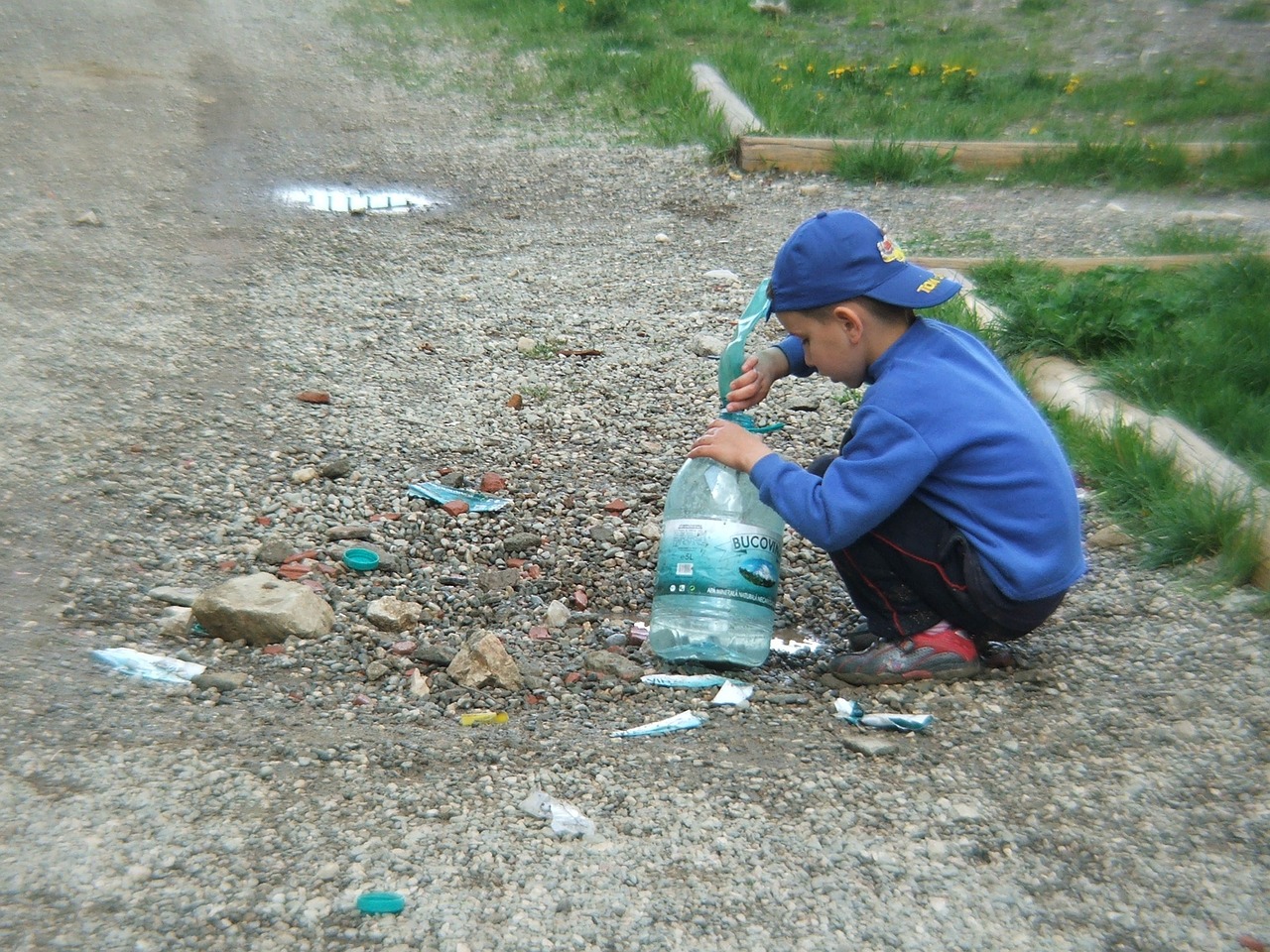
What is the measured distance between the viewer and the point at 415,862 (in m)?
2.31

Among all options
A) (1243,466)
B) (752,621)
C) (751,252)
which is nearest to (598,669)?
(752,621)

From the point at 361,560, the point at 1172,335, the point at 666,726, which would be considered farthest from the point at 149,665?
the point at 1172,335

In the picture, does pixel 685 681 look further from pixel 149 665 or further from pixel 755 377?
pixel 149 665

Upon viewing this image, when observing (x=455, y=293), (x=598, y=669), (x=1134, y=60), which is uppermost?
(x=1134, y=60)

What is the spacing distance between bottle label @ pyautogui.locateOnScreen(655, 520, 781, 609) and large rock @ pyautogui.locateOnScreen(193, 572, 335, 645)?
92cm

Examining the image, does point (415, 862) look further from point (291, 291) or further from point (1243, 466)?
point (291, 291)

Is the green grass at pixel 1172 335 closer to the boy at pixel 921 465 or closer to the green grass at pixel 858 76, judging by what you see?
the boy at pixel 921 465

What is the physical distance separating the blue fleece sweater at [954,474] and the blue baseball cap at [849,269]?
12cm

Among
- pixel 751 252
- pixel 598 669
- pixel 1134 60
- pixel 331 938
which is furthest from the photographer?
pixel 1134 60

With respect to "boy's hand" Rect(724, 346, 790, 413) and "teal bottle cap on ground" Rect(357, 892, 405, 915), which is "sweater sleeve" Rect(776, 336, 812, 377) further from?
"teal bottle cap on ground" Rect(357, 892, 405, 915)

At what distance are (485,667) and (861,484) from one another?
1.02m

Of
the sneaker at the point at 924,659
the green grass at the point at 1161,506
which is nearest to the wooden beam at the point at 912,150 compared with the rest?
the green grass at the point at 1161,506

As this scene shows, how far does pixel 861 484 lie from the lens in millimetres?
2779

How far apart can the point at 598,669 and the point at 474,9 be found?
11.7m
